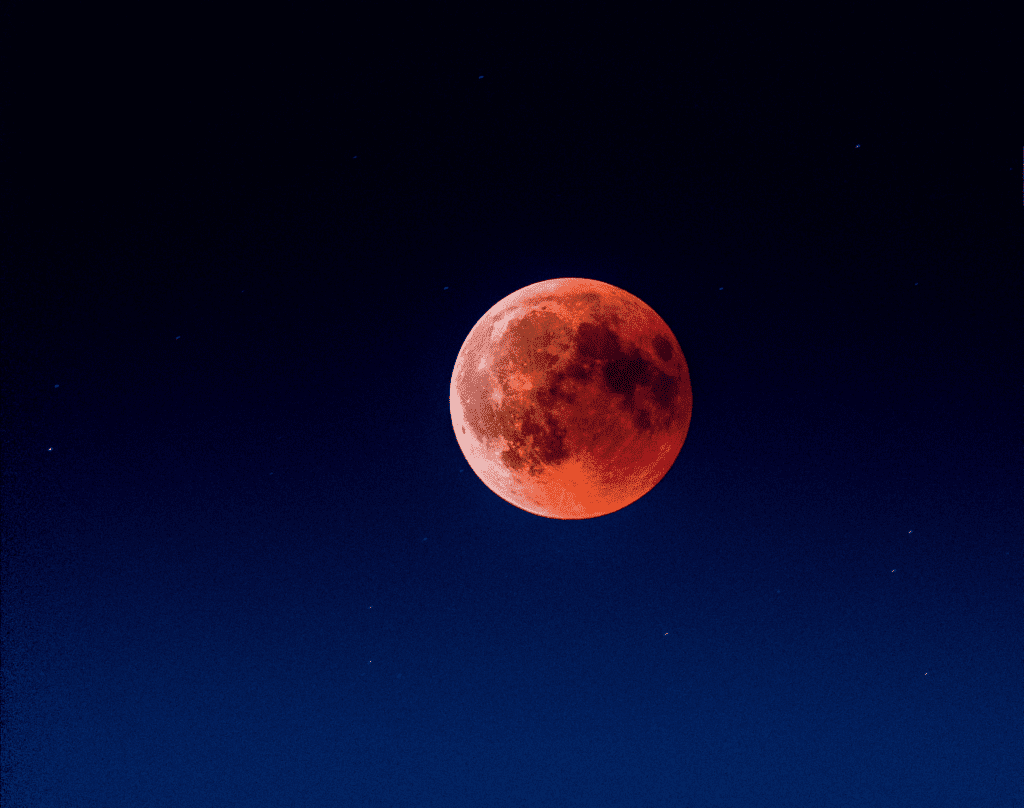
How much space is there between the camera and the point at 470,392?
346cm

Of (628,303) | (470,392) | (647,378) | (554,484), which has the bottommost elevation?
(554,484)

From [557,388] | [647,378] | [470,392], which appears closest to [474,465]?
[470,392]

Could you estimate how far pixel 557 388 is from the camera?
3186 mm

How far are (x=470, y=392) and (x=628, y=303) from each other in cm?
121

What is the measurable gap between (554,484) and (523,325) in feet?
3.28

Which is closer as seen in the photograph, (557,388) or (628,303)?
(557,388)

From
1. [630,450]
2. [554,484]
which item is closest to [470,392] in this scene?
[554,484]

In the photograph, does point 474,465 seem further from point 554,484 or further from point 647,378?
point 647,378

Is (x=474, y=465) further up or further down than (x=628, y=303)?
further down

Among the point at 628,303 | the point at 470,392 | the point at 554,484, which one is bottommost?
the point at 554,484

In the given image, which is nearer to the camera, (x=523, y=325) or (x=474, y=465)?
(x=523, y=325)

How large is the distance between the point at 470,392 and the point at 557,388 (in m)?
0.60

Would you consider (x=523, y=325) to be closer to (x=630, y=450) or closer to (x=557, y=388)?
(x=557, y=388)

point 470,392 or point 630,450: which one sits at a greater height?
point 470,392
